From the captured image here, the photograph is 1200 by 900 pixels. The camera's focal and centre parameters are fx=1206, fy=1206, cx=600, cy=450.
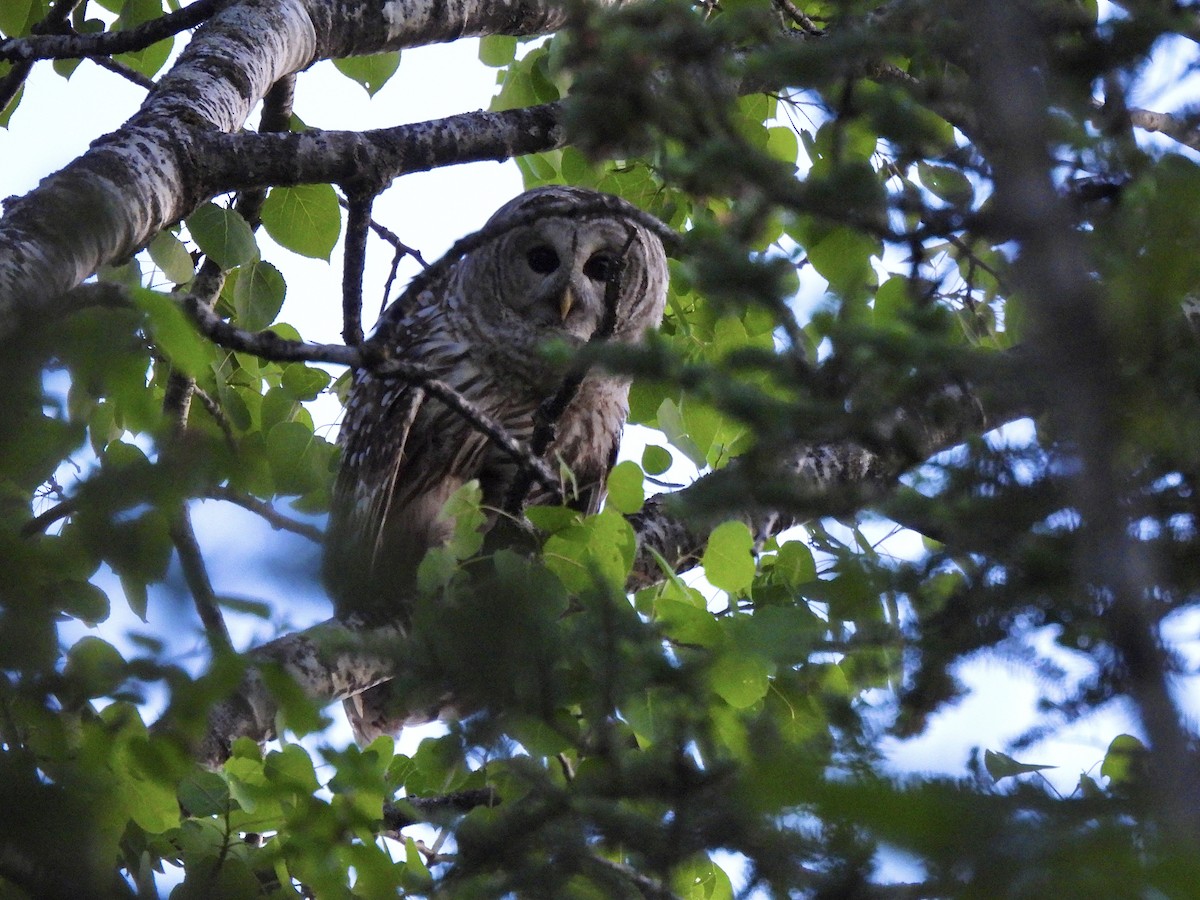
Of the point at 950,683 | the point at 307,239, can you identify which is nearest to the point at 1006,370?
the point at 950,683

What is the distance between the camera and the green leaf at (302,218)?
11.6 ft

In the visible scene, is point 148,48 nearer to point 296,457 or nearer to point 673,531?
point 296,457

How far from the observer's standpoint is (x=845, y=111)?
4.42ft

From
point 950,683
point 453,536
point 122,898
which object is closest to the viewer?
point 122,898

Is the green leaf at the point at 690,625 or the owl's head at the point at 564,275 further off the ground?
the owl's head at the point at 564,275

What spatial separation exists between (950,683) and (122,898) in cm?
81

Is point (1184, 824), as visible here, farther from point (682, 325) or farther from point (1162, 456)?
point (682, 325)

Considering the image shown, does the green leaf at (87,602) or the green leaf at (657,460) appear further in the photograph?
the green leaf at (657,460)

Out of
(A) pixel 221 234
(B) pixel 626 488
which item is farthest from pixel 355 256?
(B) pixel 626 488

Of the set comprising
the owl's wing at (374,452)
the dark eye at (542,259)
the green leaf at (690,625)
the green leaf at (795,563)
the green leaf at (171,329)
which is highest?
the dark eye at (542,259)

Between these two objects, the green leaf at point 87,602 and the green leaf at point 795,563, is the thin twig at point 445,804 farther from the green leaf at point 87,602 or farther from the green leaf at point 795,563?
the green leaf at point 795,563

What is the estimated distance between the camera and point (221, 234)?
321 centimetres

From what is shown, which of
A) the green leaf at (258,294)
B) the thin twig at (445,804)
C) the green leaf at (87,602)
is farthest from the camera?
the green leaf at (258,294)

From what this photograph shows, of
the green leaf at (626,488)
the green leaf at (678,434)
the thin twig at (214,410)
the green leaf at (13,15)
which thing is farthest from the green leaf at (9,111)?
the green leaf at (626,488)
